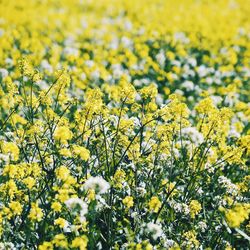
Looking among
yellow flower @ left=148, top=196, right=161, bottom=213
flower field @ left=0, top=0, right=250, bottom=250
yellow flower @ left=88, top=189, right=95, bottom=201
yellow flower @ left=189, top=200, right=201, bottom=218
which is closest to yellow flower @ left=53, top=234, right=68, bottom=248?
flower field @ left=0, top=0, right=250, bottom=250

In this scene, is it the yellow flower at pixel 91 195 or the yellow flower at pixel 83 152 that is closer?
the yellow flower at pixel 91 195

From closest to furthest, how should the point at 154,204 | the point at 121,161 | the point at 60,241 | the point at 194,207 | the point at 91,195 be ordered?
1. the point at 60,241
2. the point at 91,195
3. the point at 154,204
4. the point at 194,207
5. the point at 121,161

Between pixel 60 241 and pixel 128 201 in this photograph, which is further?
pixel 128 201

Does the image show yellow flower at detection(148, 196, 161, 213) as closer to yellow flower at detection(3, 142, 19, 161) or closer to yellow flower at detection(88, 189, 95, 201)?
yellow flower at detection(88, 189, 95, 201)

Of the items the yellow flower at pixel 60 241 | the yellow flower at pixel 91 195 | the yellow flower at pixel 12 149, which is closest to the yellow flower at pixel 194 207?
the yellow flower at pixel 91 195

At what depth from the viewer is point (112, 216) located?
3799 millimetres

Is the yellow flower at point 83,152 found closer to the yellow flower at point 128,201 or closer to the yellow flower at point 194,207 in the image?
the yellow flower at point 128,201

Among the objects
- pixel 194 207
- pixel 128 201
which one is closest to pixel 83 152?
pixel 128 201

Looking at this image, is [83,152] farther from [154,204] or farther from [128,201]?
[154,204]

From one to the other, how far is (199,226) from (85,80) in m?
3.13

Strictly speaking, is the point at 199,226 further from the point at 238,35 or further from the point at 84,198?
the point at 238,35

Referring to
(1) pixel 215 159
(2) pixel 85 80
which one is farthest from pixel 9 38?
(1) pixel 215 159

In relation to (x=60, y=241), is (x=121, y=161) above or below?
above

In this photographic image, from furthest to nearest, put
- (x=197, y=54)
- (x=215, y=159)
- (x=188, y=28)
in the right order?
(x=188, y=28) → (x=197, y=54) → (x=215, y=159)
